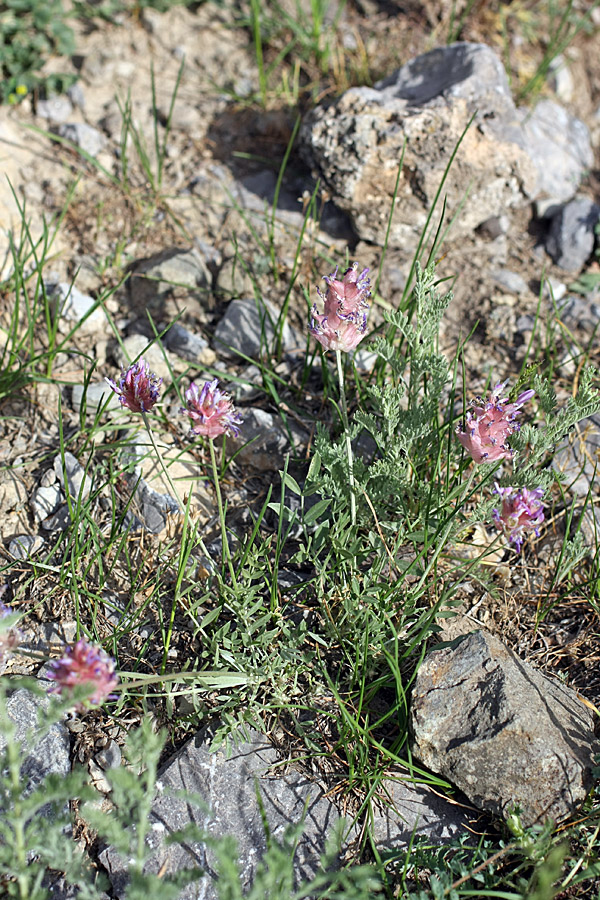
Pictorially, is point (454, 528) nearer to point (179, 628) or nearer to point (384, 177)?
point (179, 628)

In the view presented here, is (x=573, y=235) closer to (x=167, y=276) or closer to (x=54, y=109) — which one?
(x=167, y=276)

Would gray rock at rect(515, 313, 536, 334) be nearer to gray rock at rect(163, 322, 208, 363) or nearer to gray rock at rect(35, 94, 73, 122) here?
gray rock at rect(163, 322, 208, 363)

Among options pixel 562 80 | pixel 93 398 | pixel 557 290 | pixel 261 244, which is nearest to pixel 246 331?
pixel 261 244

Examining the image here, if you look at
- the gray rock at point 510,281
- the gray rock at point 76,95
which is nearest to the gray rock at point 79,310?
the gray rock at point 76,95

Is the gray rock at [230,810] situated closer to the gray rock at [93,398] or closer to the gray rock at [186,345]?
the gray rock at [93,398]

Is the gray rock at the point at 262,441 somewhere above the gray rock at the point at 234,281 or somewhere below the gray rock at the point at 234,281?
below

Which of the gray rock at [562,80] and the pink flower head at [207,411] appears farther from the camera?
the gray rock at [562,80]

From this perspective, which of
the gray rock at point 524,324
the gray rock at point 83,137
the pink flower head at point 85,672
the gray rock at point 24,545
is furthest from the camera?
the gray rock at point 83,137
